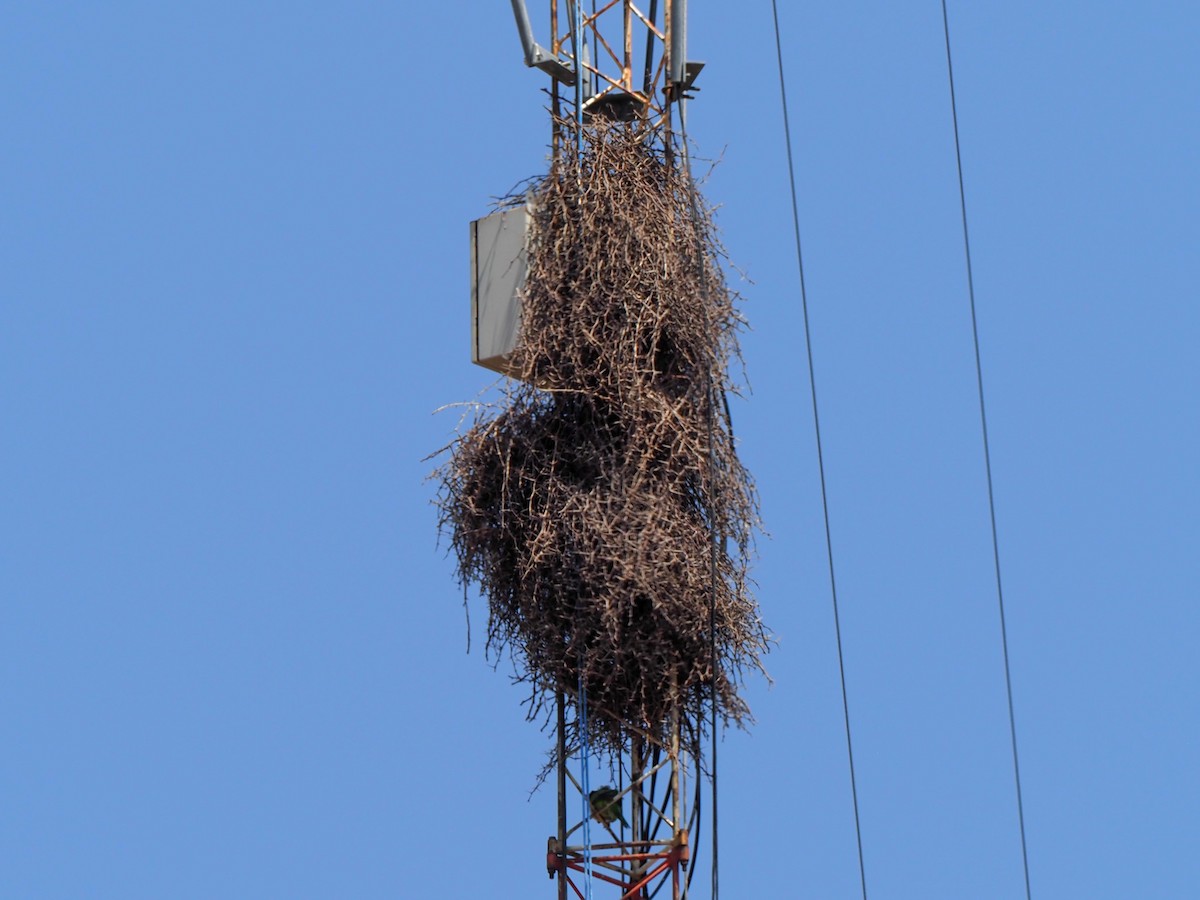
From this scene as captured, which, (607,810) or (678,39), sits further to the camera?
(678,39)

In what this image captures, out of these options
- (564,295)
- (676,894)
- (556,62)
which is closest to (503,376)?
(564,295)

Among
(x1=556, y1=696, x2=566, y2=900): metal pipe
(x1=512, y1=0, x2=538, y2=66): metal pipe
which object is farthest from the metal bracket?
(x1=556, y1=696, x2=566, y2=900): metal pipe

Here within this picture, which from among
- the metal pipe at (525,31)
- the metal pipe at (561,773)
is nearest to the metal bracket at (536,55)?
the metal pipe at (525,31)

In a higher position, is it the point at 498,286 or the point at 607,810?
the point at 498,286

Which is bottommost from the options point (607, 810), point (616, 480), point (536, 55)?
point (607, 810)

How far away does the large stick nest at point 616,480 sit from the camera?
13938 millimetres

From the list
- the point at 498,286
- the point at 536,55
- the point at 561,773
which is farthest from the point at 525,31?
the point at 561,773

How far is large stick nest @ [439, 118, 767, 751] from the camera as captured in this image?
1394 cm

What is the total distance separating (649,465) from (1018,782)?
2.10 m

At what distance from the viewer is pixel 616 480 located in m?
14.0

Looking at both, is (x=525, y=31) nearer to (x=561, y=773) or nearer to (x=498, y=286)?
(x=498, y=286)

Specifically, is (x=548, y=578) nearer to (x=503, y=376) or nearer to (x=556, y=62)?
(x=503, y=376)

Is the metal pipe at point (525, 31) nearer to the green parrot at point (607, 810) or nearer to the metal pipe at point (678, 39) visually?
the metal pipe at point (678, 39)

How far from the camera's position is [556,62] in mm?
14695
